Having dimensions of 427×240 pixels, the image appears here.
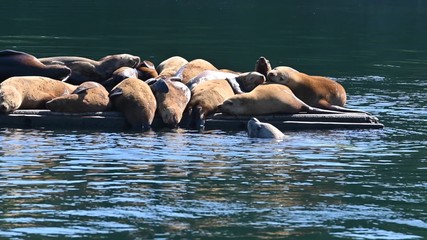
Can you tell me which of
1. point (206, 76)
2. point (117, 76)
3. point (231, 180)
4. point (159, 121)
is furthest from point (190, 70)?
point (231, 180)

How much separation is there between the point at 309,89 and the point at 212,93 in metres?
1.70

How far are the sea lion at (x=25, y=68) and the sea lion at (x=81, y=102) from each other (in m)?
1.16

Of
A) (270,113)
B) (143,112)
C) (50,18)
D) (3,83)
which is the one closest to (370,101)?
(270,113)

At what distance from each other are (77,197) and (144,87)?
5.44 m

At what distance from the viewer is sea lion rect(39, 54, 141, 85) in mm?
19797

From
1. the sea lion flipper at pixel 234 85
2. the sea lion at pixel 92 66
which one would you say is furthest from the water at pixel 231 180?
the sea lion at pixel 92 66

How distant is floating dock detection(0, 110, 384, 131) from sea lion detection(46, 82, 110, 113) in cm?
8

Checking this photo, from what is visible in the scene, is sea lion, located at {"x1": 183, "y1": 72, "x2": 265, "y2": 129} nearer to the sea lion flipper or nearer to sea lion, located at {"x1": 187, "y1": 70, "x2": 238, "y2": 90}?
the sea lion flipper

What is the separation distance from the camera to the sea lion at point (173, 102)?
1789 cm

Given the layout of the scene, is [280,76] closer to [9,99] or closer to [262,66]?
[262,66]

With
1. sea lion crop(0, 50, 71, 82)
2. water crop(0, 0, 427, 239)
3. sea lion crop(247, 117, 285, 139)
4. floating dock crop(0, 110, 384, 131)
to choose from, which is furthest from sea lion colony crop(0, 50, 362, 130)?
sea lion crop(247, 117, 285, 139)

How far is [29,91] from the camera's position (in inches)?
713

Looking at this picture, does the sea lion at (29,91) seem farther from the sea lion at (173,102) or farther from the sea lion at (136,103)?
the sea lion at (173,102)

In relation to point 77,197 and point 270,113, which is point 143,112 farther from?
point 77,197
